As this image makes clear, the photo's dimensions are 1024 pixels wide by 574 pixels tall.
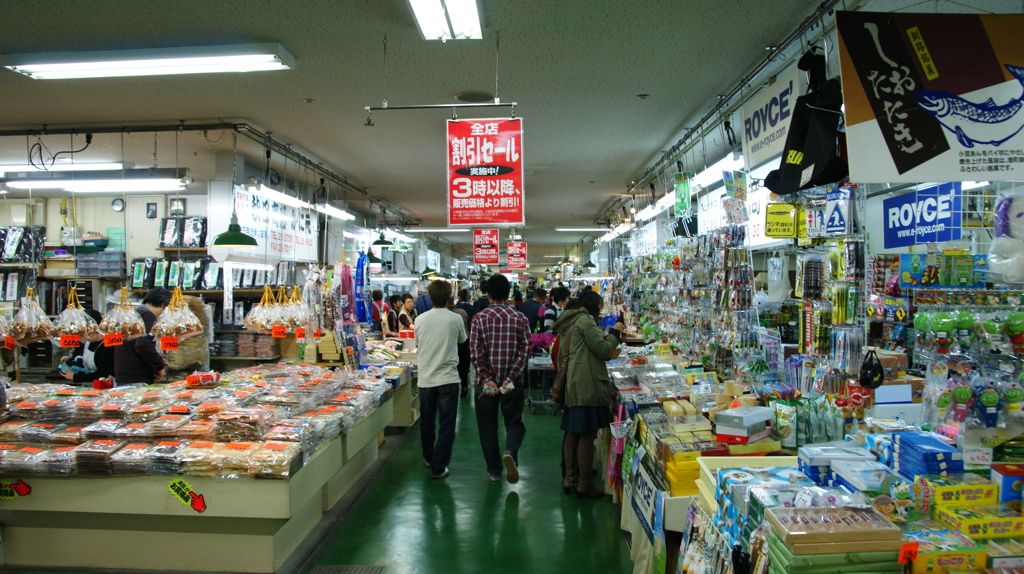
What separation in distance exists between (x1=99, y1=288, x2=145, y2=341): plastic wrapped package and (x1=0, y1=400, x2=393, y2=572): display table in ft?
4.07

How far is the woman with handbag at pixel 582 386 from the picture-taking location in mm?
4504

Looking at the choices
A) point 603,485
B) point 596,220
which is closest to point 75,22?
point 603,485

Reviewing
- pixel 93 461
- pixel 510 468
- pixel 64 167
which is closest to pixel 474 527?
pixel 510 468

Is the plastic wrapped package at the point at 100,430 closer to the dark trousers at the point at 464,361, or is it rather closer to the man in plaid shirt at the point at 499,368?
the man in plaid shirt at the point at 499,368

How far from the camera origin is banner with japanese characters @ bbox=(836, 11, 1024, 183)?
2.56 metres

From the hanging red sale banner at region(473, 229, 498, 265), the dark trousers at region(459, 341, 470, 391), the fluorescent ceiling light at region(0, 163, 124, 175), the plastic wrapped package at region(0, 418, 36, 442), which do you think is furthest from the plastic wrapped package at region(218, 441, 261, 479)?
the hanging red sale banner at region(473, 229, 498, 265)

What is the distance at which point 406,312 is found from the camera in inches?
431

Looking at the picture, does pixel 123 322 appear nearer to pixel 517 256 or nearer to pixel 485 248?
pixel 485 248

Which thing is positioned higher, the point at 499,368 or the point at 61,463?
the point at 499,368

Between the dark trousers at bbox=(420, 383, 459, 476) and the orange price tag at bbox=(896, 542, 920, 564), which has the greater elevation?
the orange price tag at bbox=(896, 542, 920, 564)

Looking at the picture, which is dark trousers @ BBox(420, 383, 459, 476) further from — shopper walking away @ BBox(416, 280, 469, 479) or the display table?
the display table

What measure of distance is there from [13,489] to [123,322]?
1.35m

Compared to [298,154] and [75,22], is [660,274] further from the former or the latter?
[75,22]

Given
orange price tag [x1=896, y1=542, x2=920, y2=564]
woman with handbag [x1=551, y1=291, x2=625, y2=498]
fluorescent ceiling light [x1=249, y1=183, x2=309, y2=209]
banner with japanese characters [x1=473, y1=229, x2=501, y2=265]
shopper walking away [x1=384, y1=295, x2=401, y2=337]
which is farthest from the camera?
banner with japanese characters [x1=473, y1=229, x2=501, y2=265]
